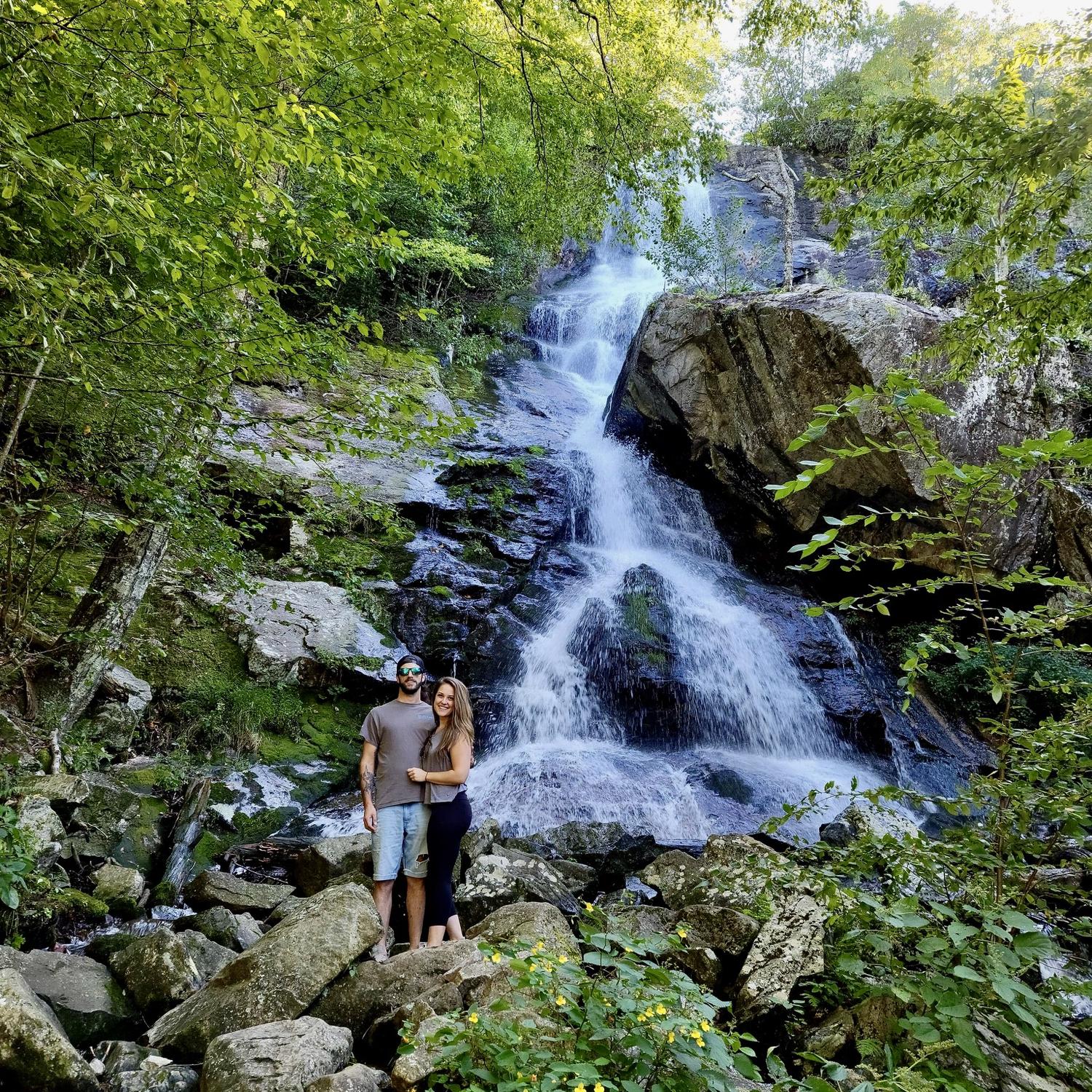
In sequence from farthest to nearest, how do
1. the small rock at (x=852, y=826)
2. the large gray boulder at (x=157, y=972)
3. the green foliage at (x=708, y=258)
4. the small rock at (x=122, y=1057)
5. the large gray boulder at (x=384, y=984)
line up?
the green foliage at (x=708, y=258) → the small rock at (x=852, y=826) → the large gray boulder at (x=157, y=972) → the large gray boulder at (x=384, y=984) → the small rock at (x=122, y=1057)

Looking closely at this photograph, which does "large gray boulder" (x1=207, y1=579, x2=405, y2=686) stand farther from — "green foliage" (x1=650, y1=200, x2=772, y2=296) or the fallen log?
"green foliage" (x1=650, y1=200, x2=772, y2=296)

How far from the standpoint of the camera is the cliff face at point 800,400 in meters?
10.7

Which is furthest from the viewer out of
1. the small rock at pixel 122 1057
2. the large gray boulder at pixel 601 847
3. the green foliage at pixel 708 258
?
the green foliage at pixel 708 258

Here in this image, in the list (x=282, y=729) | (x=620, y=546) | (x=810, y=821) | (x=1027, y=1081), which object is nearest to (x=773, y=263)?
(x=620, y=546)

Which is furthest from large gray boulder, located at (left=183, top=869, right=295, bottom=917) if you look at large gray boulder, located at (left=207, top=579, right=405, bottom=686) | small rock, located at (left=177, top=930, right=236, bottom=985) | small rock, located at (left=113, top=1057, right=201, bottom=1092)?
large gray boulder, located at (left=207, top=579, right=405, bottom=686)

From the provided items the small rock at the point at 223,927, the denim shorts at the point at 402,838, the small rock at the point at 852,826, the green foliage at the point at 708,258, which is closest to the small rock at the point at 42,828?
the small rock at the point at 223,927

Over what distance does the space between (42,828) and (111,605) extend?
218 centimetres

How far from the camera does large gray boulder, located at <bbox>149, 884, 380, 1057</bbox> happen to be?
9.37 ft

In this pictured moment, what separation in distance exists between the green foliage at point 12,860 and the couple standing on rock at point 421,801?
168 cm

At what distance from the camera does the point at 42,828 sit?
4.41m

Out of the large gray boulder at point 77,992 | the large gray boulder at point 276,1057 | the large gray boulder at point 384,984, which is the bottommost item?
the large gray boulder at point 77,992

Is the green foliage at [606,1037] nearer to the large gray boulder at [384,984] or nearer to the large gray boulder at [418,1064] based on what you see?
the large gray boulder at [418,1064]

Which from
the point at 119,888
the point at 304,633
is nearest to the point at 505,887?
the point at 119,888

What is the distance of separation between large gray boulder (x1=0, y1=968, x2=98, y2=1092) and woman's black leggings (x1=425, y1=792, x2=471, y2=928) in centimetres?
186
